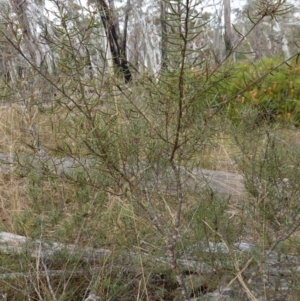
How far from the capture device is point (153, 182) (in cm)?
184

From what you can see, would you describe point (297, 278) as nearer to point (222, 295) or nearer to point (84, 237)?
point (222, 295)

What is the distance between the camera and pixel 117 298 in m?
1.73

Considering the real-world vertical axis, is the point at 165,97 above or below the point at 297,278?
above

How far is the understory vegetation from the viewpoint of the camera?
4.11 feet

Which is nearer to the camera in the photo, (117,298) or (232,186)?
(117,298)

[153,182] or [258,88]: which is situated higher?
[258,88]

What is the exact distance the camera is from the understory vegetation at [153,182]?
125 centimetres

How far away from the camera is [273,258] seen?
1.72m

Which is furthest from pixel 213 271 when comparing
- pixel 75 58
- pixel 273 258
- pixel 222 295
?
pixel 75 58

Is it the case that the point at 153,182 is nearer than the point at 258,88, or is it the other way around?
the point at 258,88

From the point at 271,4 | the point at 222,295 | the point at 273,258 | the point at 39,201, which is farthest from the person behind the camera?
the point at 39,201

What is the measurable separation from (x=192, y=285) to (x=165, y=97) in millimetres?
700

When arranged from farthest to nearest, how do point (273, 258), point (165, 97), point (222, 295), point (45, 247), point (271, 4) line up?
point (45, 247), point (273, 258), point (222, 295), point (165, 97), point (271, 4)

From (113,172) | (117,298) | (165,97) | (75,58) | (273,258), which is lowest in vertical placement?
(117,298)
